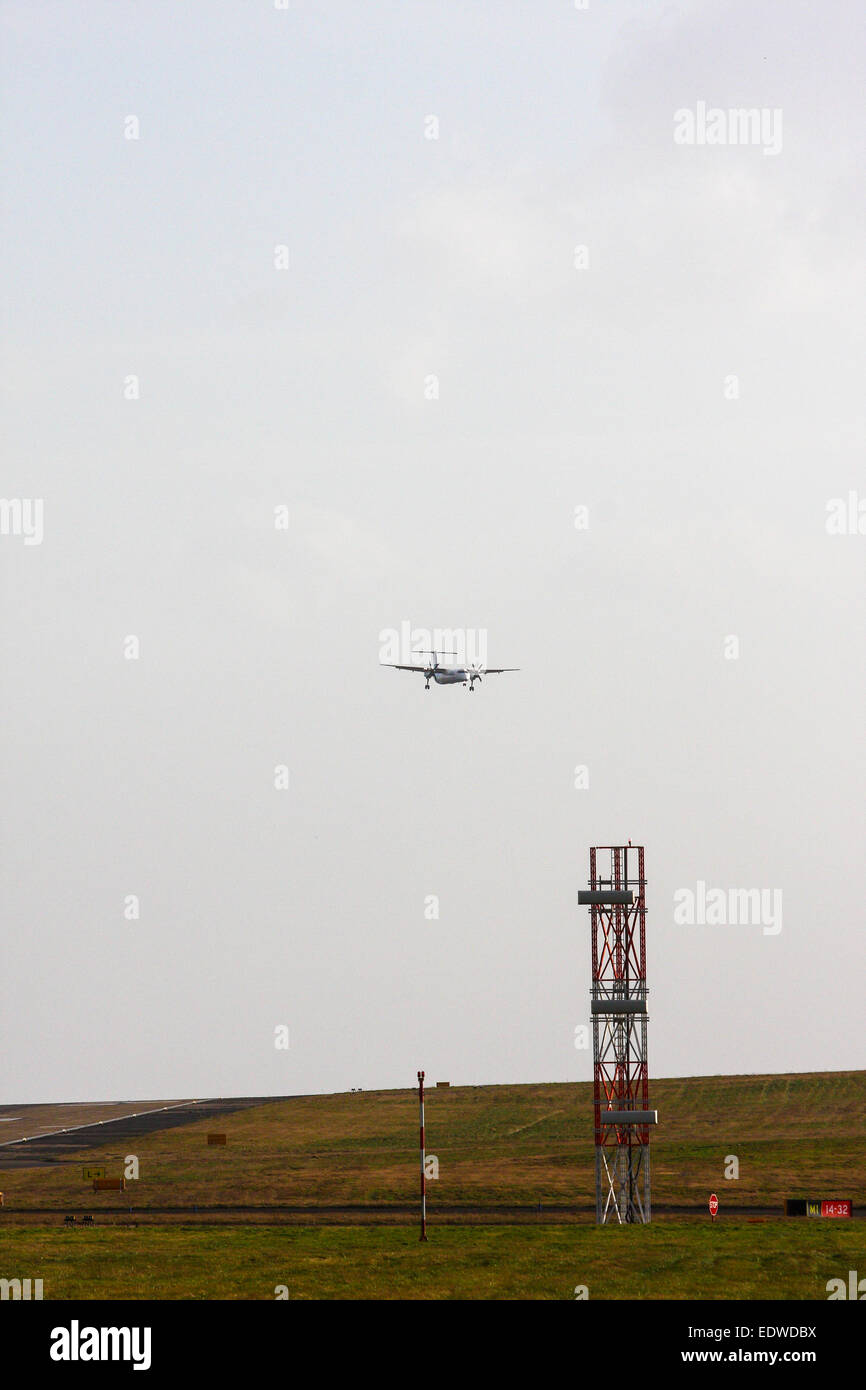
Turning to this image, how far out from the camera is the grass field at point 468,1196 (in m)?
59.9

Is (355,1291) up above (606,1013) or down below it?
below

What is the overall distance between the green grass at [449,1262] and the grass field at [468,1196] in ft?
0.55

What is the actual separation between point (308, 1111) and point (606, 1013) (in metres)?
105

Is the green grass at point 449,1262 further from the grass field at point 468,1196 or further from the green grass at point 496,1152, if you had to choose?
the green grass at point 496,1152

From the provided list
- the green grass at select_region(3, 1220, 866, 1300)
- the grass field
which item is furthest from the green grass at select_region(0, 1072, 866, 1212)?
the green grass at select_region(3, 1220, 866, 1300)

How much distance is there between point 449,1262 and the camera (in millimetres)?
63469

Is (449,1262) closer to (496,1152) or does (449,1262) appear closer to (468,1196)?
(468,1196)

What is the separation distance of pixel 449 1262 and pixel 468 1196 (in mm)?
44441

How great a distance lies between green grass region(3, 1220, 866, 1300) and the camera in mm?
57656

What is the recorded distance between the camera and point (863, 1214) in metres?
91.3
